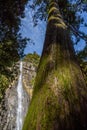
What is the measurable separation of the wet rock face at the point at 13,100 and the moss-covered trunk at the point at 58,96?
13843 mm

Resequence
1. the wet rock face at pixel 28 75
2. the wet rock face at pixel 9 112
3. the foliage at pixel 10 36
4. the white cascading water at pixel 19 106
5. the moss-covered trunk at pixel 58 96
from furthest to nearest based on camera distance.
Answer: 1. the wet rock face at pixel 28 75
2. the white cascading water at pixel 19 106
3. the wet rock face at pixel 9 112
4. the foliage at pixel 10 36
5. the moss-covered trunk at pixel 58 96

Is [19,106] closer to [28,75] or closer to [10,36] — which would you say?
[28,75]

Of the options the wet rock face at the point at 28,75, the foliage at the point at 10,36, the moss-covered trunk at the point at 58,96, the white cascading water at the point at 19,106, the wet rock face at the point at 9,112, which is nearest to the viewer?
the moss-covered trunk at the point at 58,96

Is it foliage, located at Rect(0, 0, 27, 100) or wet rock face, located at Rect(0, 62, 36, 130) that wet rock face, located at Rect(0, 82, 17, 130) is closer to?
wet rock face, located at Rect(0, 62, 36, 130)

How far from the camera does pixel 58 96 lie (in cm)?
274

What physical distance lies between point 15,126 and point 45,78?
55.4 feet

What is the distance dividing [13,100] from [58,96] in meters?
18.6

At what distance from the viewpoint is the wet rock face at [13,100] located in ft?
62.8

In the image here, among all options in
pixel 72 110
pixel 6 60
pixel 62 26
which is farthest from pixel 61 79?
pixel 6 60

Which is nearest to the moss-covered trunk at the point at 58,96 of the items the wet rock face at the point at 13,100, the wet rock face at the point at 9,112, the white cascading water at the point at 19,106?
the wet rock face at the point at 13,100

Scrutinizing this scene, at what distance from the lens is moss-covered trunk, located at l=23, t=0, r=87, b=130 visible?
8.09ft

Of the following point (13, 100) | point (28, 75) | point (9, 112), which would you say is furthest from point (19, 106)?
point (28, 75)

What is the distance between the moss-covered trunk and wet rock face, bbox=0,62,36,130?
1384cm

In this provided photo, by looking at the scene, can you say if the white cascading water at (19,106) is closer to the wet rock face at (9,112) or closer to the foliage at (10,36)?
the wet rock face at (9,112)
